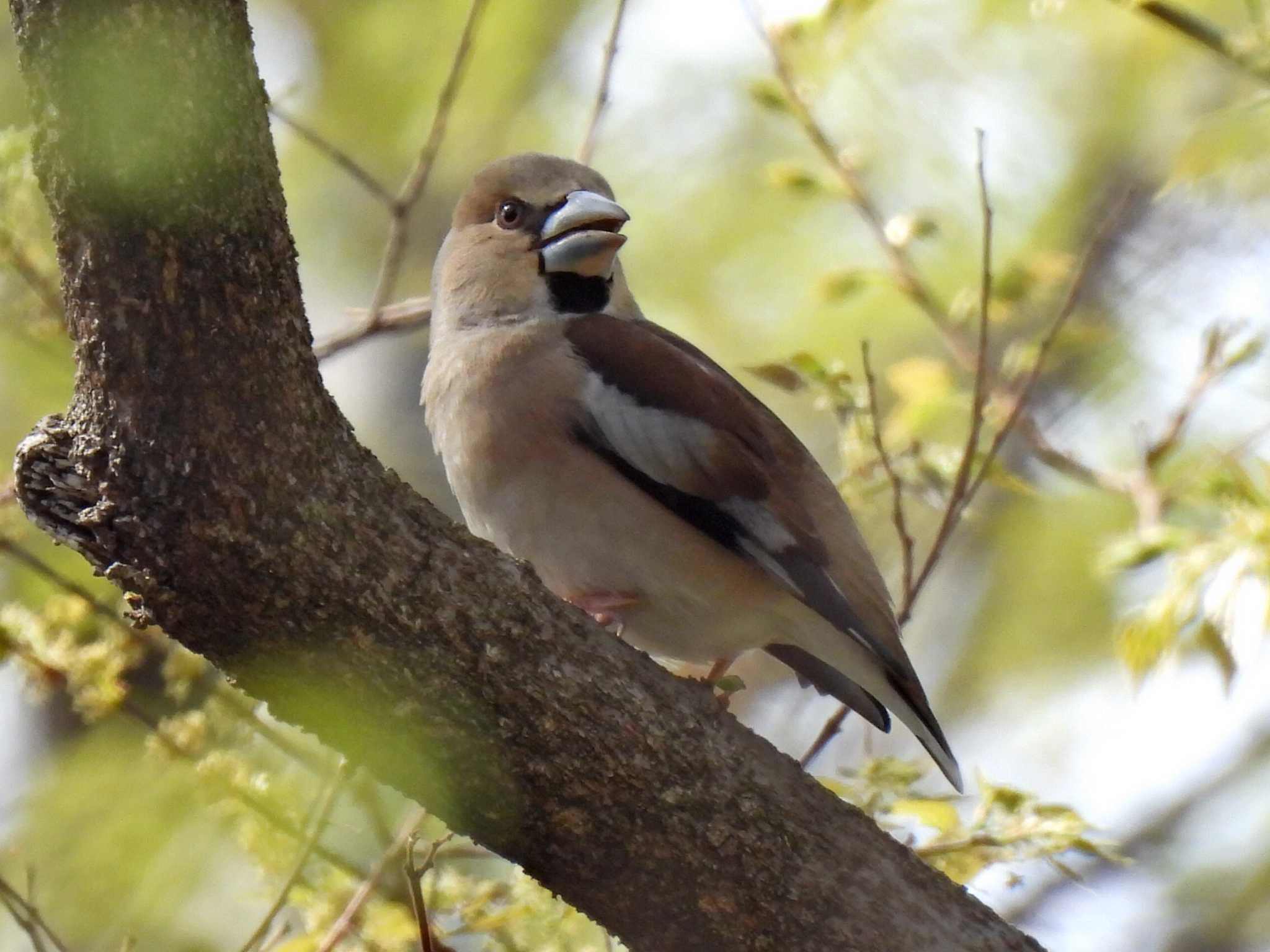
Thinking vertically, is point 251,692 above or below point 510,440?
below

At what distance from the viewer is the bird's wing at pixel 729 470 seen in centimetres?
435

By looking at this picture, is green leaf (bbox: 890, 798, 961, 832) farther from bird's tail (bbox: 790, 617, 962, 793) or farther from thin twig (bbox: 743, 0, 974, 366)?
thin twig (bbox: 743, 0, 974, 366)

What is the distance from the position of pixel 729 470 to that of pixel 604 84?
1436mm

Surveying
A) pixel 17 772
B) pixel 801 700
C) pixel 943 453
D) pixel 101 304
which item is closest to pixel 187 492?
pixel 101 304

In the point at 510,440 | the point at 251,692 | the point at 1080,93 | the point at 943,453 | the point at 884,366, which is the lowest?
the point at 251,692

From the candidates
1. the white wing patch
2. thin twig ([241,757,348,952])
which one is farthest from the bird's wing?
thin twig ([241,757,348,952])

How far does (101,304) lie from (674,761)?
1.37 meters

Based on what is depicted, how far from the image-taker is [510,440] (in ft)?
14.5

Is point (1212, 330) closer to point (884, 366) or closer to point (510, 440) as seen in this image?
point (510, 440)

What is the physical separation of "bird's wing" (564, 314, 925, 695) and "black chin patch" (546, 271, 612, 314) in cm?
18

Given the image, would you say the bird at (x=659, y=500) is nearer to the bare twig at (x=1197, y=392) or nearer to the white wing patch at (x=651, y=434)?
the white wing patch at (x=651, y=434)

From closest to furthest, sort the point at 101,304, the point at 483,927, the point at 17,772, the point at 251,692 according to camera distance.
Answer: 1. the point at 101,304
2. the point at 251,692
3. the point at 483,927
4. the point at 17,772

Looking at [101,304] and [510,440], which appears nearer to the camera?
[101,304]

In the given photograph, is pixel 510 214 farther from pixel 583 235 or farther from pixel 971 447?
pixel 971 447
